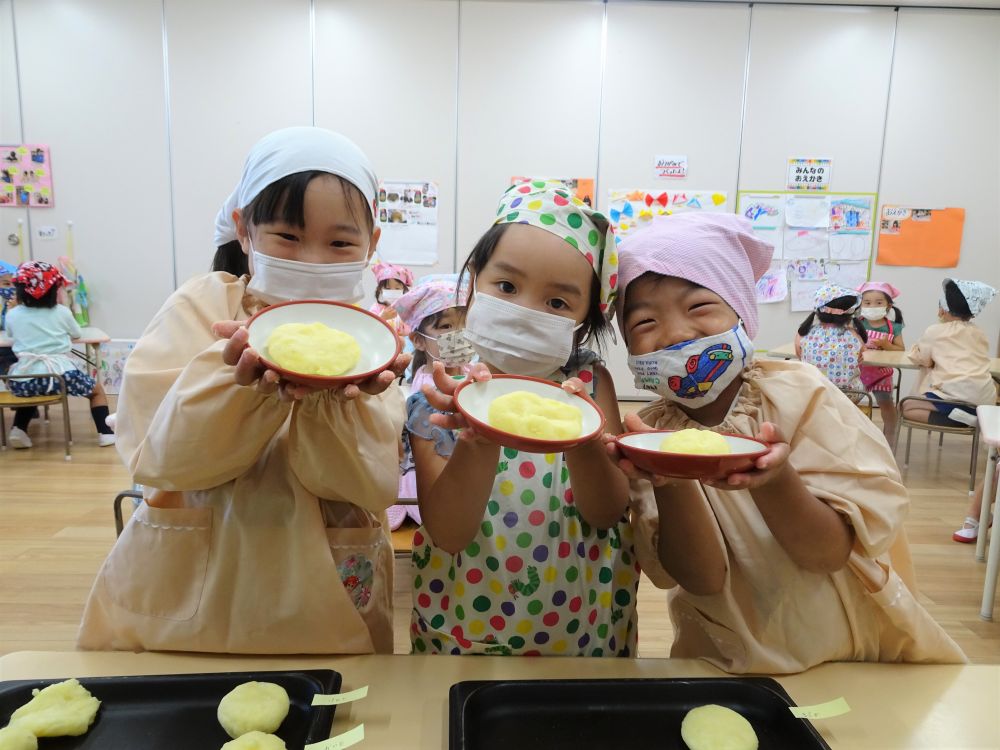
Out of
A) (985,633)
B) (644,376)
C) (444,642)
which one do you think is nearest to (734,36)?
(985,633)

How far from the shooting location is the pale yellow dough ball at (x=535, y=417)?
86 centimetres

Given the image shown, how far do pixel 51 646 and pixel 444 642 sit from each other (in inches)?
81.2

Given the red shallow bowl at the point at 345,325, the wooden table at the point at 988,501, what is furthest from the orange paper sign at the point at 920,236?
the red shallow bowl at the point at 345,325

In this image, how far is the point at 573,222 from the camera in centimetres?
112

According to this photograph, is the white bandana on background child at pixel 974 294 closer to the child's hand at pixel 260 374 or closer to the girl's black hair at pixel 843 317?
the girl's black hair at pixel 843 317

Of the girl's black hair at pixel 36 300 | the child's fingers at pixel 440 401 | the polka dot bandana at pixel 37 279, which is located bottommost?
the girl's black hair at pixel 36 300

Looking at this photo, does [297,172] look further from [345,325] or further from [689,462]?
[689,462]

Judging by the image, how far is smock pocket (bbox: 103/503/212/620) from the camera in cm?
104

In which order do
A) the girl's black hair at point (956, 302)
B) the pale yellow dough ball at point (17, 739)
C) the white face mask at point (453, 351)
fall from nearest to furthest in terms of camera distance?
the pale yellow dough ball at point (17, 739) → the white face mask at point (453, 351) → the girl's black hair at point (956, 302)

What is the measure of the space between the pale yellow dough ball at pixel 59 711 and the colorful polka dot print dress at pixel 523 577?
56 cm

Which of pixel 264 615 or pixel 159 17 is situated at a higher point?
pixel 159 17

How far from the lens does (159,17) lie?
5.79m

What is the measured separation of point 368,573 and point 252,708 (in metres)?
0.33

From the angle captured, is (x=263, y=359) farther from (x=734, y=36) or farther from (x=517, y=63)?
(x=734, y=36)
